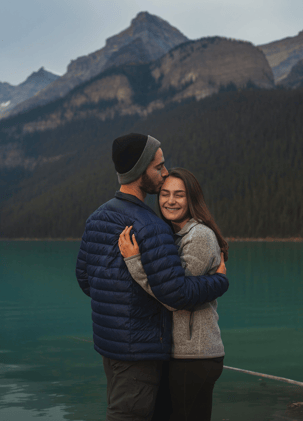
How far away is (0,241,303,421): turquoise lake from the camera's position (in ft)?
23.8

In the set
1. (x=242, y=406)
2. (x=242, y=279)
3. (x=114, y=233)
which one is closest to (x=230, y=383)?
(x=242, y=406)

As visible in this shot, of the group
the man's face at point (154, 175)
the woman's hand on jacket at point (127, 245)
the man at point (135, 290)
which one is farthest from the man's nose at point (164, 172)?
the woman's hand on jacket at point (127, 245)

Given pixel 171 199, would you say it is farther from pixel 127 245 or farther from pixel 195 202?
pixel 127 245

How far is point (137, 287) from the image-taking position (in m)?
3.43

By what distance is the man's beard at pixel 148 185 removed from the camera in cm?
369

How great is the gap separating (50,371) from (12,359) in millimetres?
1869

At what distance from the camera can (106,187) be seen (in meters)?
165

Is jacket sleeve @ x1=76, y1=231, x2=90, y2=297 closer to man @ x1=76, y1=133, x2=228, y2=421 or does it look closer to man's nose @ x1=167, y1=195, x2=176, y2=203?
man @ x1=76, y1=133, x2=228, y2=421

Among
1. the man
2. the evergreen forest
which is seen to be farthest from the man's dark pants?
the evergreen forest

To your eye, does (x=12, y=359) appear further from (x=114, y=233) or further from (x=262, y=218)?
(x=262, y=218)

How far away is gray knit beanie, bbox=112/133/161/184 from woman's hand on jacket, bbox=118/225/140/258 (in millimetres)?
434

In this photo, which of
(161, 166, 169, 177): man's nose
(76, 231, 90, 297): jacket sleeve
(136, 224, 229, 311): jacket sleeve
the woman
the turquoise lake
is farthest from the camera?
the turquoise lake

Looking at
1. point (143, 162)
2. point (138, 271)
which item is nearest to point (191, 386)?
point (138, 271)

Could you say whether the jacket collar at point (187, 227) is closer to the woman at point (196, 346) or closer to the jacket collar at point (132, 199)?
the woman at point (196, 346)
